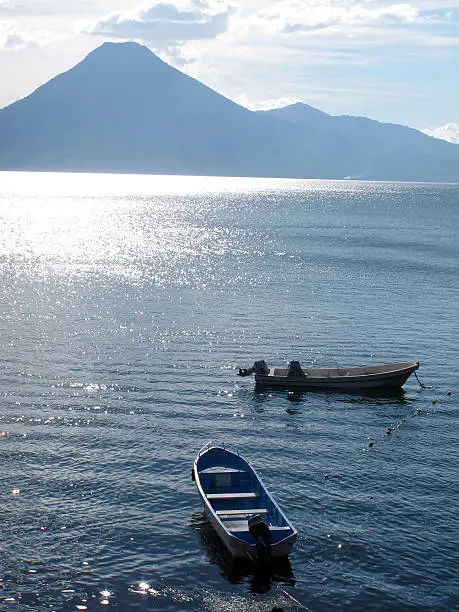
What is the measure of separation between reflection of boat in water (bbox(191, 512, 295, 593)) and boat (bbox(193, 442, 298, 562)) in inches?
20.0

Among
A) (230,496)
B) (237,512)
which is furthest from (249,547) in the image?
(230,496)

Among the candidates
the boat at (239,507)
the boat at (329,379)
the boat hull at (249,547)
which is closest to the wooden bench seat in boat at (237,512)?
the boat at (239,507)

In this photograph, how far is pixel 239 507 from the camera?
42.4 meters

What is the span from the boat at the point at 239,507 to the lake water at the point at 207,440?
4.21ft

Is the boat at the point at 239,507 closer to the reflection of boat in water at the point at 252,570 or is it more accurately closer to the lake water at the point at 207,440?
the reflection of boat in water at the point at 252,570

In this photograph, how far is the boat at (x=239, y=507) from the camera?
37125 mm

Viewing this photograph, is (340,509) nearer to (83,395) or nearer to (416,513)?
(416,513)

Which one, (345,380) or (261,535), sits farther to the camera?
(345,380)

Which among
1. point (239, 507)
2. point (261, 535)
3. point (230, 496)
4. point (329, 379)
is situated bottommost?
point (239, 507)

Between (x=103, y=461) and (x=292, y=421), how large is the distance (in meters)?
15.8

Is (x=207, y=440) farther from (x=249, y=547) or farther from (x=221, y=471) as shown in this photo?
(x=249, y=547)

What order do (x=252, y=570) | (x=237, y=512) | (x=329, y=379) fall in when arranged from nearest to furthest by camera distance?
1. (x=252, y=570)
2. (x=237, y=512)
3. (x=329, y=379)

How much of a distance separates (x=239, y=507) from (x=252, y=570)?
5129mm

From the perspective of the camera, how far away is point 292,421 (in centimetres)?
5853
